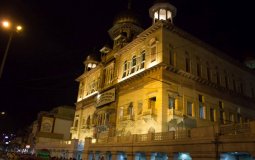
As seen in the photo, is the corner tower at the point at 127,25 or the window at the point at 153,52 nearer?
the window at the point at 153,52

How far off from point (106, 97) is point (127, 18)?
596 inches

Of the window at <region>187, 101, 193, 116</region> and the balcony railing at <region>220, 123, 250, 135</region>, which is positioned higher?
the window at <region>187, 101, 193, 116</region>

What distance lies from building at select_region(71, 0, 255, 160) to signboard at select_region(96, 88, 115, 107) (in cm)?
15

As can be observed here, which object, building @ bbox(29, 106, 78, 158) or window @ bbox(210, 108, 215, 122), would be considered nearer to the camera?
window @ bbox(210, 108, 215, 122)

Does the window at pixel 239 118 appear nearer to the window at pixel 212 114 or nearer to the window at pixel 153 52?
the window at pixel 212 114

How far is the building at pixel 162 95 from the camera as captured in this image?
2053 cm

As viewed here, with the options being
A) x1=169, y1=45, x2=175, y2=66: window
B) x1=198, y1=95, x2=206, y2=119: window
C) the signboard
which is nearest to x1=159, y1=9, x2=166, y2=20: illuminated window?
x1=169, y1=45, x2=175, y2=66: window

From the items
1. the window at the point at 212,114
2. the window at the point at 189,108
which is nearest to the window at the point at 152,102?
the window at the point at 189,108

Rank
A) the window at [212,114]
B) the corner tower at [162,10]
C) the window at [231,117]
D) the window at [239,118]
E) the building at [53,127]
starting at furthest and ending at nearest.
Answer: the building at [53,127]
the window at [239,118]
the corner tower at [162,10]
the window at [231,117]
the window at [212,114]

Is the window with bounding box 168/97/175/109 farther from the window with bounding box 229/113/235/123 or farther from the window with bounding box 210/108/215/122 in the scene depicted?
the window with bounding box 229/113/235/123

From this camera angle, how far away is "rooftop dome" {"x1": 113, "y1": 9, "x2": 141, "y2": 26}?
40.6 m

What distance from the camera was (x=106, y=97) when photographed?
3388 centimetres

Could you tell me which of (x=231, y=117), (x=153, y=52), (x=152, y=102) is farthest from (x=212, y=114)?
(x=153, y=52)

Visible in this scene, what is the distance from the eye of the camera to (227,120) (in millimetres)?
30375
